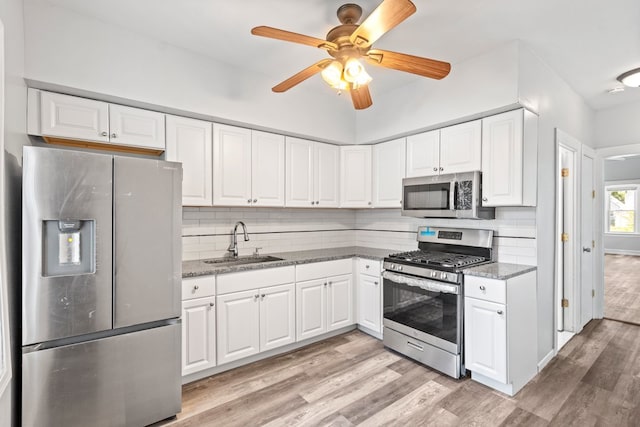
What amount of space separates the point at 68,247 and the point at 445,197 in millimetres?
2838

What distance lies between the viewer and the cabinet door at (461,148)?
2777mm

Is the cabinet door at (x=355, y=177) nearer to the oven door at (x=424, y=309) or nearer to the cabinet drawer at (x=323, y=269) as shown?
the cabinet drawer at (x=323, y=269)

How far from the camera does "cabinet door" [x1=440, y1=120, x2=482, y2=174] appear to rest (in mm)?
2777

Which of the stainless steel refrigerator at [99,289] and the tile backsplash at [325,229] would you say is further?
the tile backsplash at [325,229]

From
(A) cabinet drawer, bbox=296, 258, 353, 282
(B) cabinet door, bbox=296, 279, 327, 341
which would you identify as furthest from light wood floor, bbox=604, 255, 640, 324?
(B) cabinet door, bbox=296, 279, 327, 341

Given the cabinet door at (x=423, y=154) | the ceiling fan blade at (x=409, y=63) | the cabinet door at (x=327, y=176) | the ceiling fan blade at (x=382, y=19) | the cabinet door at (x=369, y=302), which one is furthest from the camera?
the cabinet door at (x=327, y=176)

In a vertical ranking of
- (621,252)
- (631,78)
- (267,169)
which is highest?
(631,78)

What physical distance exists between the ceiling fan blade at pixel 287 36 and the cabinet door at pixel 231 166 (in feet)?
4.27

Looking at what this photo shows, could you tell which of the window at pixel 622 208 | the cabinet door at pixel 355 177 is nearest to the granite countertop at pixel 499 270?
the cabinet door at pixel 355 177

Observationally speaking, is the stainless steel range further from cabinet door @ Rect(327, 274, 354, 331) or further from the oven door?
cabinet door @ Rect(327, 274, 354, 331)

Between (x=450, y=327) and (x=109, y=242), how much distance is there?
252 cm

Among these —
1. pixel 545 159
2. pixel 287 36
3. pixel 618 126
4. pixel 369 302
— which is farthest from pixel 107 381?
pixel 618 126

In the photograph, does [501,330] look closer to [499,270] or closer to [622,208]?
[499,270]

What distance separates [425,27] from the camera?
2.24 meters
